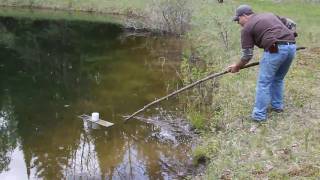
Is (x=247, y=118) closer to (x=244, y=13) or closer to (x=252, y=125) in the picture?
(x=252, y=125)

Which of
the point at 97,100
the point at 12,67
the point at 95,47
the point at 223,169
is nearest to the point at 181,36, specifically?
the point at 95,47

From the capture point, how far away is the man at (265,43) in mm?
7844

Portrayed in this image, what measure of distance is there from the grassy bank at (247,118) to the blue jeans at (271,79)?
24cm

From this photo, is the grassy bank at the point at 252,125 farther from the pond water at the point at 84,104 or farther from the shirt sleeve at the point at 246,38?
the shirt sleeve at the point at 246,38

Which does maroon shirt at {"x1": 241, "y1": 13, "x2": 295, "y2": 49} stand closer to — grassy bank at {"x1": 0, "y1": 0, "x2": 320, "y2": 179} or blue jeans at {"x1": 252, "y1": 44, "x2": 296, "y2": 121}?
blue jeans at {"x1": 252, "y1": 44, "x2": 296, "y2": 121}

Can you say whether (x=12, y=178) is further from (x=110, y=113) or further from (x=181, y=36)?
(x=181, y=36)

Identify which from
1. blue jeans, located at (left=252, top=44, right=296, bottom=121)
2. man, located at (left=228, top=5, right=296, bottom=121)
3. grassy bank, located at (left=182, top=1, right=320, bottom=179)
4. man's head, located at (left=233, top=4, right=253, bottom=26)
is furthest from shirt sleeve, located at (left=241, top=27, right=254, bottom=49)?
grassy bank, located at (left=182, top=1, right=320, bottom=179)

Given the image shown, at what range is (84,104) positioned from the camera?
12.4m

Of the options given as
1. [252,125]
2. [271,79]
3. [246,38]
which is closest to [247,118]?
[252,125]

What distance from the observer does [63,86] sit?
1438cm

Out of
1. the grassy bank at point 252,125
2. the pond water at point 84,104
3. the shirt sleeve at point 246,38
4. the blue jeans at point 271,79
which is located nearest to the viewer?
the grassy bank at point 252,125

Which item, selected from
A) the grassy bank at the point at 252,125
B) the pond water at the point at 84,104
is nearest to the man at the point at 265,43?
the grassy bank at the point at 252,125

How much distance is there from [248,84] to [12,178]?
5.77 m

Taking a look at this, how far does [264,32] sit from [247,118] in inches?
70.6
